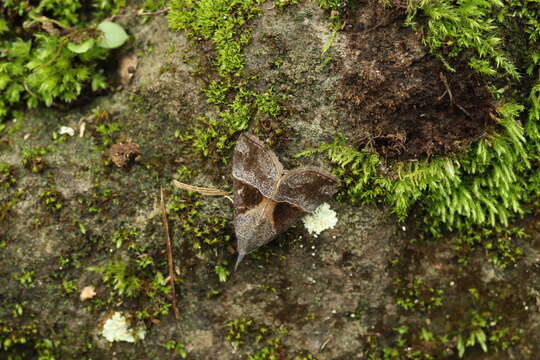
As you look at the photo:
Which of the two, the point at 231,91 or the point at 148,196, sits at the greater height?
the point at 231,91

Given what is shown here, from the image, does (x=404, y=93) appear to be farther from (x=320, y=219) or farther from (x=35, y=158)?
(x=35, y=158)

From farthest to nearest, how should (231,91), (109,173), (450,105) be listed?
(109,173) → (231,91) → (450,105)

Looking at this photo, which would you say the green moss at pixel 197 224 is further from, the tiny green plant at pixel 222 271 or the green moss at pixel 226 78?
the green moss at pixel 226 78

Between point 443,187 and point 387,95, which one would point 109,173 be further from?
point 443,187

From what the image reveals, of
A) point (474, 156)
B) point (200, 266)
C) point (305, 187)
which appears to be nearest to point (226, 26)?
point (305, 187)

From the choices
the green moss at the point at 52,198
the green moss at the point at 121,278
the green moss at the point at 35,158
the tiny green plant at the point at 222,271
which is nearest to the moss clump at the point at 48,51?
the green moss at the point at 35,158

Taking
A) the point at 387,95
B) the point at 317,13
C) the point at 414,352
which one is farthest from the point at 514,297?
the point at 317,13

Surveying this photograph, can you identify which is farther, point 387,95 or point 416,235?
point 416,235
